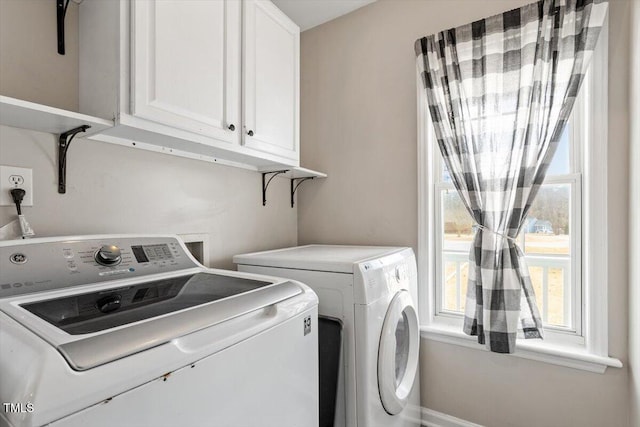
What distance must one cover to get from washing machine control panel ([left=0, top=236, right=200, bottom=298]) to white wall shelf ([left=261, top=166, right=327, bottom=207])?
34.9 inches

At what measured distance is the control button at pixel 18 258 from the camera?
0.82 m

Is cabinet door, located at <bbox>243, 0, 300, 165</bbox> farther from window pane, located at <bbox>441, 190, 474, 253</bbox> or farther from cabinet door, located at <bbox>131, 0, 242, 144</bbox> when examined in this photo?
window pane, located at <bbox>441, 190, 474, 253</bbox>

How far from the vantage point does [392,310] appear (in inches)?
52.8

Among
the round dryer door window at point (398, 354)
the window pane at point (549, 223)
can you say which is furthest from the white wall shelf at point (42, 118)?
the window pane at point (549, 223)

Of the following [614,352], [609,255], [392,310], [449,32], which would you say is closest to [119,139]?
[392,310]

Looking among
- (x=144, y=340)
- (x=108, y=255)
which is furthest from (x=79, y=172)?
(x=144, y=340)

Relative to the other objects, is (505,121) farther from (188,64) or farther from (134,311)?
(134,311)

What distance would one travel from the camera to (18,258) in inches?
32.9

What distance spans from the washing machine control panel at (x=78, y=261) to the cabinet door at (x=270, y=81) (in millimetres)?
632

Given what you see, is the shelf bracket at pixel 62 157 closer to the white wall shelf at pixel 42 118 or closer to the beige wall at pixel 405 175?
the white wall shelf at pixel 42 118

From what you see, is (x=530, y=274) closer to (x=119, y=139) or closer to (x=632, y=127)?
(x=632, y=127)

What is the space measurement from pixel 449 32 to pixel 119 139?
175 centimetres

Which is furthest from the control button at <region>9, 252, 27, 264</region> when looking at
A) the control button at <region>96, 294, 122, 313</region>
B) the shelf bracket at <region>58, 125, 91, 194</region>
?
the shelf bracket at <region>58, 125, 91, 194</region>

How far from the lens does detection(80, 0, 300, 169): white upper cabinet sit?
1020mm
